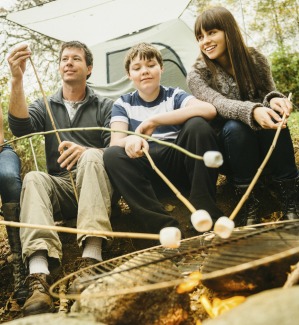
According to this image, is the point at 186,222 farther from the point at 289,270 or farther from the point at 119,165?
the point at 289,270

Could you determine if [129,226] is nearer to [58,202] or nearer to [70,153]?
[58,202]

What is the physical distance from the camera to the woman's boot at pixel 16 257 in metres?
1.86

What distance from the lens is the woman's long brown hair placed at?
232cm

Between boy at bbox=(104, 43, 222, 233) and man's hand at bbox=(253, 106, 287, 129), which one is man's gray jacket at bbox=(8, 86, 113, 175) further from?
man's hand at bbox=(253, 106, 287, 129)

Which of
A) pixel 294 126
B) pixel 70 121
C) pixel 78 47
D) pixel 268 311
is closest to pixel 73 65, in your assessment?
pixel 78 47

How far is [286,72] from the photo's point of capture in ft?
24.4

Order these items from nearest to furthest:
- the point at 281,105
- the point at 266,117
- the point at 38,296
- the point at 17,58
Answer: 1. the point at 38,296
2. the point at 266,117
3. the point at 281,105
4. the point at 17,58

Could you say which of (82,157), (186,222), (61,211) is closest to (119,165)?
(82,157)

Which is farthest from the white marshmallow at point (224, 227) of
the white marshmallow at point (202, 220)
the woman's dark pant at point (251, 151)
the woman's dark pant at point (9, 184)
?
the woman's dark pant at point (9, 184)

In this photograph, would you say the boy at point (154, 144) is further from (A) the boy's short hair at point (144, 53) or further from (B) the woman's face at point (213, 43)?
(B) the woman's face at point (213, 43)

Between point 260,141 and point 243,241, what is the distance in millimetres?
1009

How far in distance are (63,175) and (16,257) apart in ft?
2.17

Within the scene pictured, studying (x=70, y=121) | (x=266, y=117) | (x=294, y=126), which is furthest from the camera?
(x=294, y=126)

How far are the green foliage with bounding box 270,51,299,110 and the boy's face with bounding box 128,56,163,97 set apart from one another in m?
5.54
